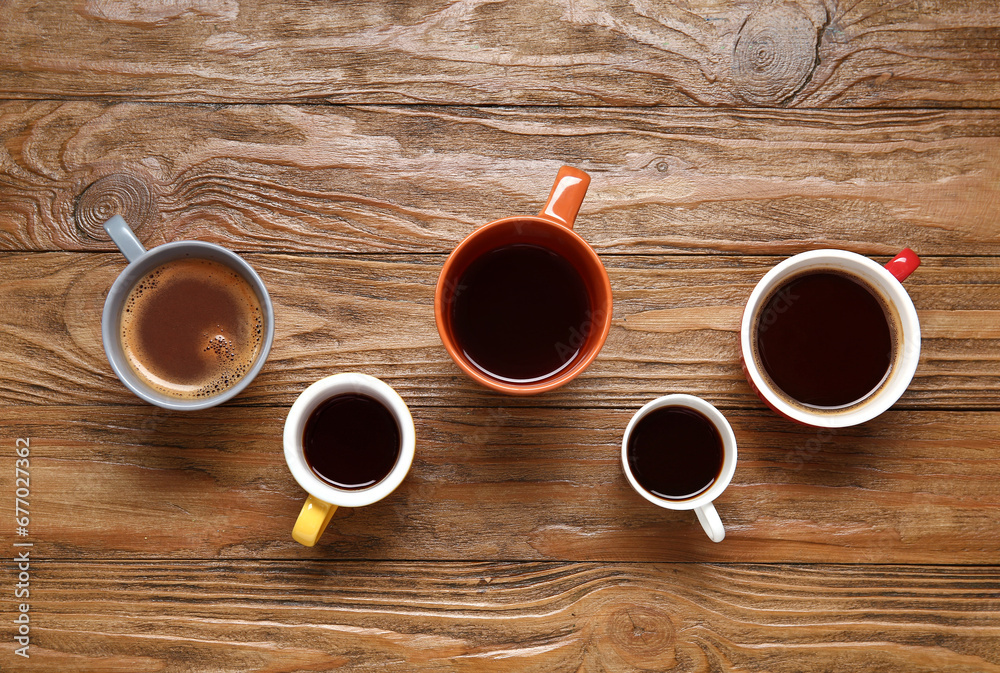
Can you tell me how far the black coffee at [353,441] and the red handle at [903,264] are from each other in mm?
745

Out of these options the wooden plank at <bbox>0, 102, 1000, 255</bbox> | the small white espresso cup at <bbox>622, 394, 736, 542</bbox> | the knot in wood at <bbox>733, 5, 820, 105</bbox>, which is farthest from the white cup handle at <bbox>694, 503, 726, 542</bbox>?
the knot in wood at <bbox>733, 5, 820, 105</bbox>

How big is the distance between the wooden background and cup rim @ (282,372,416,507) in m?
0.09

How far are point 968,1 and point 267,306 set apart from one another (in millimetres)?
1167

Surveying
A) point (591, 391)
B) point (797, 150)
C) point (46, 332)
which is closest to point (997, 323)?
point (797, 150)

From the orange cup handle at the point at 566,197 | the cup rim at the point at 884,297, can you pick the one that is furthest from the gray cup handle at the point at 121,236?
the cup rim at the point at 884,297

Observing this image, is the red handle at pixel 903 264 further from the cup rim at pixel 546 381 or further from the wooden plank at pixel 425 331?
the cup rim at pixel 546 381

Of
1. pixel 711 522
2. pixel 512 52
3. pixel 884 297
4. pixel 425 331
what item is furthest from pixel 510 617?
pixel 512 52

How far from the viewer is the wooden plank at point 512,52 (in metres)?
0.94

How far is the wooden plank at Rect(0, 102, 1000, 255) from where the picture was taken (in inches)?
37.1

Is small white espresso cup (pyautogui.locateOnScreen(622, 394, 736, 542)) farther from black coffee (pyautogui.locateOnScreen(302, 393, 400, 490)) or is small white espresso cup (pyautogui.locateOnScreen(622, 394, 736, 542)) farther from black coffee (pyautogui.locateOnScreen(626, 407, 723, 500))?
black coffee (pyautogui.locateOnScreen(302, 393, 400, 490))

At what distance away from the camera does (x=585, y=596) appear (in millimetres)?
950

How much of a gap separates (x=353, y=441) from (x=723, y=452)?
1.79 feet

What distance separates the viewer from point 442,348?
942 mm

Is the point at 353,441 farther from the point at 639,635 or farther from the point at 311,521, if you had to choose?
the point at 639,635
